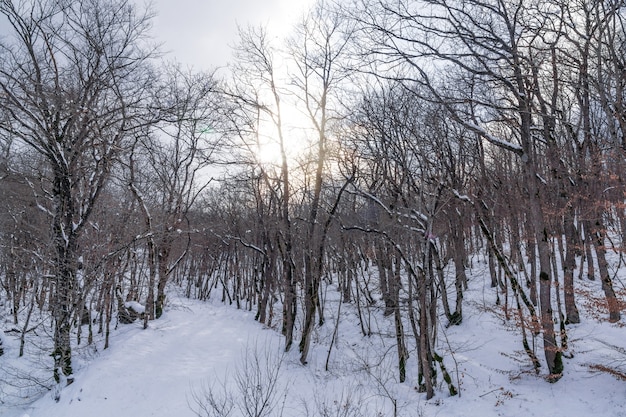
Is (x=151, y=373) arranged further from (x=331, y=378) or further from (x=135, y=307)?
(x=135, y=307)

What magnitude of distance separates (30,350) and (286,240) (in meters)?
10.4

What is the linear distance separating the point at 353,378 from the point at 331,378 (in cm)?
75

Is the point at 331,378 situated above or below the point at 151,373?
below

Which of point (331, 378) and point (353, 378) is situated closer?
point (353, 378)

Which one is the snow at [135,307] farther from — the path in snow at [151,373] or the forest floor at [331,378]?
the path in snow at [151,373]

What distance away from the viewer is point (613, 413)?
8.37 meters

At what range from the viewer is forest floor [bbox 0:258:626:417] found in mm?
9203

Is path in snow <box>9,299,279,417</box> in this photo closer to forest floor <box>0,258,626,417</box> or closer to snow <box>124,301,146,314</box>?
forest floor <box>0,258,626,417</box>

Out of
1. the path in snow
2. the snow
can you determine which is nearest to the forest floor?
the path in snow

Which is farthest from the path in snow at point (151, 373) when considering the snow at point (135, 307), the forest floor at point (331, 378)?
the snow at point (135, 307)

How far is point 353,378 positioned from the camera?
12.4m

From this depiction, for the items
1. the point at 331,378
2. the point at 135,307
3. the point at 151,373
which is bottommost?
the point at 331,378

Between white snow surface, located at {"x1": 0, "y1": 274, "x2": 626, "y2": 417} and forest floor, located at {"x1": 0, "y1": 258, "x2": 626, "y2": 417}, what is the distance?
0.13 feet

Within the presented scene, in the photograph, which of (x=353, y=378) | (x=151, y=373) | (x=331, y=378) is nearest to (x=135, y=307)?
(x=151, y=373)
